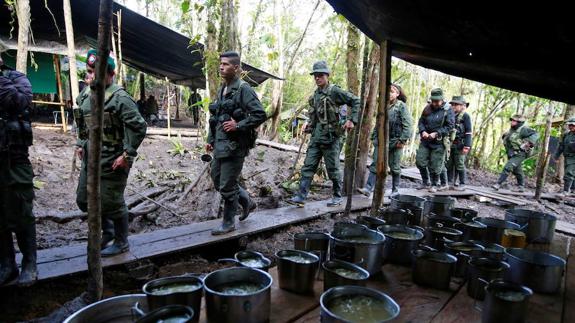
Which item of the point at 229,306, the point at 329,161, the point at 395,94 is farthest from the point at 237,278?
the point at 395,94

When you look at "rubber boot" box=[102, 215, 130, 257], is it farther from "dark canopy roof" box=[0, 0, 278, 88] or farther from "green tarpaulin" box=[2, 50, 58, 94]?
"green tarpaulin" box=[2, 50, 58, 94]

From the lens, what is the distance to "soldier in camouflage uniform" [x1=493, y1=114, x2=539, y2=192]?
9.12m

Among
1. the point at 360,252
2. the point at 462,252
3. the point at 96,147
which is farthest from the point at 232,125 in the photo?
the point at 462,252

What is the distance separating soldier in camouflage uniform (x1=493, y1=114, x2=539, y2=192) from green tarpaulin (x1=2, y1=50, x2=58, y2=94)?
13.5 metres

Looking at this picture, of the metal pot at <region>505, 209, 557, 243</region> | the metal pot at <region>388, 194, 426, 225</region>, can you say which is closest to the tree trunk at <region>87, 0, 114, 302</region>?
the metal pot at <region>388, 194, 426, 225</region>

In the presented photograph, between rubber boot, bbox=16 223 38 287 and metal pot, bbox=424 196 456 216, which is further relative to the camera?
metal pot, bbox=424 196 456 216

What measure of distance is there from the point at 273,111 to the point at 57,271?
1161 centimetres

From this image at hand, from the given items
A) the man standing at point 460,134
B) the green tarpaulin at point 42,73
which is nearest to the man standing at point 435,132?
the man standing at point 460,134

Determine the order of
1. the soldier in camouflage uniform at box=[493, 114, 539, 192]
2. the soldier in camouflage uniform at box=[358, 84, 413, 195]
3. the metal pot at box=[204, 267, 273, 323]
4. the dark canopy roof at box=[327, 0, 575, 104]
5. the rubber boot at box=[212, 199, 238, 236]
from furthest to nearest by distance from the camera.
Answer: the soldier in camouflage uniform at box=[493, 114, 539, 192], the soldier in camouflage uniform at box=[358, 84, 413, 195], the rubber boot at box=[212, 199, 238, 236], the dark canopy roof at box=[327, 0, 575, 104], the metal pot at box=[204, 267, 273, 323]

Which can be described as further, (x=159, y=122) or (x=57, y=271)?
(x=159, y=122)

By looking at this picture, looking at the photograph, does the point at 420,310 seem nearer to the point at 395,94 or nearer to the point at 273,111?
the point at 395,94

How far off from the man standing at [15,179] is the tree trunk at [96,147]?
115 cm

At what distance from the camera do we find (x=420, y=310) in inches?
86.5

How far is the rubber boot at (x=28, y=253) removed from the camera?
9.20ft
